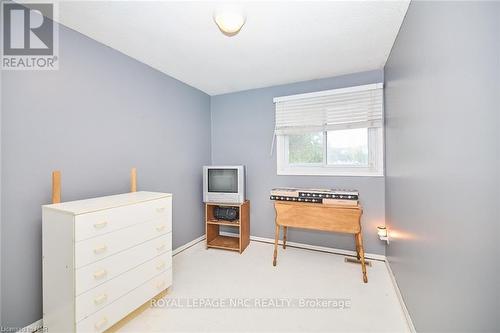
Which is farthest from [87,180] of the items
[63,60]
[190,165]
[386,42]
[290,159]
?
[386,42]

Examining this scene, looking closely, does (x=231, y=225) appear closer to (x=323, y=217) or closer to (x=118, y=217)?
(x=323, y=217)

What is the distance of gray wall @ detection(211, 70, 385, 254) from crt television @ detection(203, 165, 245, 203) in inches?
15.7

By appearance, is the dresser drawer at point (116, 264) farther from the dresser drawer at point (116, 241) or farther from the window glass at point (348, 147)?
the window glass at point (348, 147)

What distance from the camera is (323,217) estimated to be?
7.38 feet

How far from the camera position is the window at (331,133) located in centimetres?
250

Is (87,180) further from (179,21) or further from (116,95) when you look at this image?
(179,21)

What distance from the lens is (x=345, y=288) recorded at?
77.0 inches

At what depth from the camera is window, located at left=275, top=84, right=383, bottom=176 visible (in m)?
2.50

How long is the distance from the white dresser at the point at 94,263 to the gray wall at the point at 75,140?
0.20 m

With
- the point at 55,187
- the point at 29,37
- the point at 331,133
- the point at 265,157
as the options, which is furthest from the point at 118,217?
the point at 331,133

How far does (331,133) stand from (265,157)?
975 mm

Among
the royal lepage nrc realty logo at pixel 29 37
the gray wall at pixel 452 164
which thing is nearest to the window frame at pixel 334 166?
the gray wall at pixel 452 164

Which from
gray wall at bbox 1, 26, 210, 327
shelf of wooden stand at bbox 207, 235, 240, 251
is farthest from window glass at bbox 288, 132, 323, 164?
gray wall at bbox 1, 26, 210, 327

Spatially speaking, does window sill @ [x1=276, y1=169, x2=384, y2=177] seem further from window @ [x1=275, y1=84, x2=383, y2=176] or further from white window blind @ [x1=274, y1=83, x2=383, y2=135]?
white window blind @ [x1=274, y1=83, x2=383, y2=135]
